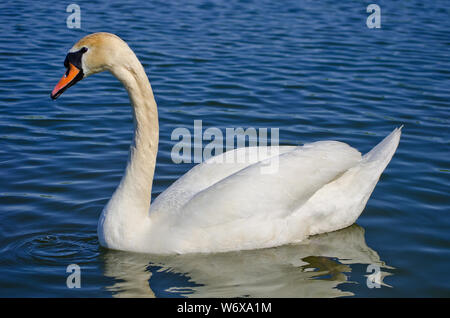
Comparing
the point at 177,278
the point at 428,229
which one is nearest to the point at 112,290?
the point at 177,278

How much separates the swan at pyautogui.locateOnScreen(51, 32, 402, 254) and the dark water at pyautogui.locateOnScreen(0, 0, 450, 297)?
17cm

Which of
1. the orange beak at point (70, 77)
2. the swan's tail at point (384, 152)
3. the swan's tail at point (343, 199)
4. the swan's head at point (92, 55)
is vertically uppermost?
the swan's head at point (92, 55)

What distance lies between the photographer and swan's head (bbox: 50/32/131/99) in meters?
5.32

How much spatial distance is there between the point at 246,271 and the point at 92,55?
2.20m

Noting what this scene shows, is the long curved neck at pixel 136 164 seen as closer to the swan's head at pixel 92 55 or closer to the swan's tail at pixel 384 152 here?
the swan's head at pixel 92 55

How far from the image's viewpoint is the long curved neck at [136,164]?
5.48m

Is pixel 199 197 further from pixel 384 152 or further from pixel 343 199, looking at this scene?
pixel 384 152

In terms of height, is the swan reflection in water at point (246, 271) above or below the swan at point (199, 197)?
below

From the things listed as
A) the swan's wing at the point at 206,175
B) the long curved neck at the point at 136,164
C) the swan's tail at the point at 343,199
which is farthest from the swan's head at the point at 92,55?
the swan's tail at the point at 343,199

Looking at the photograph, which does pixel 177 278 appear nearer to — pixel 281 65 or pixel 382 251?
pixel 382 251

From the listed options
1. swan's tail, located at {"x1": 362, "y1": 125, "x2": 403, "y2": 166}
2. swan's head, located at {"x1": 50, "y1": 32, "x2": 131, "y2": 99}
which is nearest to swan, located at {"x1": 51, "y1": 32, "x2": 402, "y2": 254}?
swan's head, located at {"x1": 50, "y1": 32, "x2": 131, "y2": 99}

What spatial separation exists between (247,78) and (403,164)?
13.9 ft

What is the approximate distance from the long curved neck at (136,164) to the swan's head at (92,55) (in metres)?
0.11

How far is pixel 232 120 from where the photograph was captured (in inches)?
370
